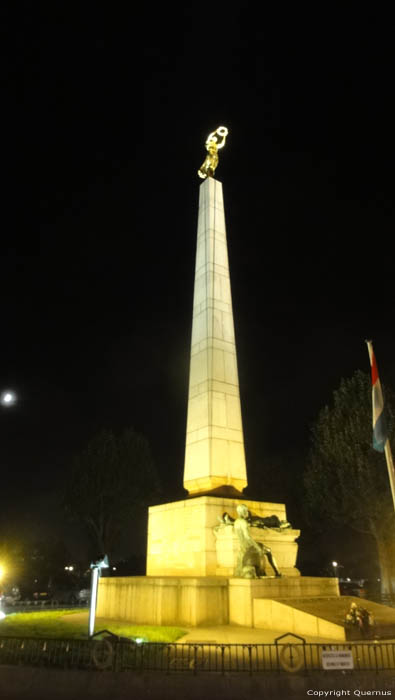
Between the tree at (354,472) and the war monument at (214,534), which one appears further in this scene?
the tree at (354,472)

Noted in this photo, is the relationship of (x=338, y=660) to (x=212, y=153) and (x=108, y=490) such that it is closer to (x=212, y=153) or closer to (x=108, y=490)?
(x=212, y=153)

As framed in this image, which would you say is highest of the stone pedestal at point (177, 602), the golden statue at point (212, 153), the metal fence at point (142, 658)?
the golden statue at point (212, 153)

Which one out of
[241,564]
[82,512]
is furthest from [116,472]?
[241,564]

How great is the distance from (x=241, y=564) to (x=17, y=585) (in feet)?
191

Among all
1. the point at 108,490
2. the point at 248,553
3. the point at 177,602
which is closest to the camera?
the point at 177,602

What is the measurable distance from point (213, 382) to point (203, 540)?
20.3ft

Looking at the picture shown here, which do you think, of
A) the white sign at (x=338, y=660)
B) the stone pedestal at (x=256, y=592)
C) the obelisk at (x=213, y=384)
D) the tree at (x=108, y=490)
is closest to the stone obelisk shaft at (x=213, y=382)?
the obelisk at (x=213, y=384)

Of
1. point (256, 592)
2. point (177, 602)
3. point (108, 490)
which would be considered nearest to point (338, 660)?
point (256, 592)

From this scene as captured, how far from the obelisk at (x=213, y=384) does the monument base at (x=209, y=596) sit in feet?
13.0

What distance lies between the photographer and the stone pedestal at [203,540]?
51.5 ft

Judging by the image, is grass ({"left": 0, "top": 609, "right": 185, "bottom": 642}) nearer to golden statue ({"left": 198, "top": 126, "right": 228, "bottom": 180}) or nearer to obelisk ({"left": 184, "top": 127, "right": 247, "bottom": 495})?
obelisk ({"left": 184, "top": 127, "right": 247, "bottom": 495})

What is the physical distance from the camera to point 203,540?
15852mm

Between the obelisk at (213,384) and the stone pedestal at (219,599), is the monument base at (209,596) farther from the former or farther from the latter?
the obelisk at (213,384)

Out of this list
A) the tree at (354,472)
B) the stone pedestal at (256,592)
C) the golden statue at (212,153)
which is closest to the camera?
the stone pedestal at (256,592)
